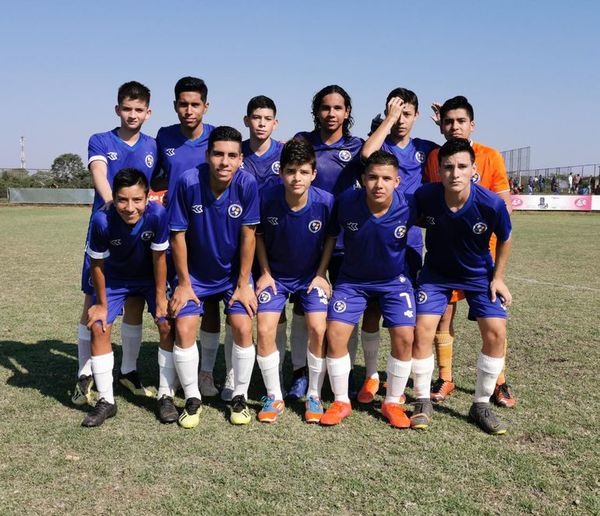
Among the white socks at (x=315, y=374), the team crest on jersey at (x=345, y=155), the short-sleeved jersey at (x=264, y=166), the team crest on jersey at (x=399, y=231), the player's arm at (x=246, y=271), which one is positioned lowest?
the white socks at (x=315, y=374)

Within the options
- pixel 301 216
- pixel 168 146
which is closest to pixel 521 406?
pixel 301 216

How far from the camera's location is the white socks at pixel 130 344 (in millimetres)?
4512

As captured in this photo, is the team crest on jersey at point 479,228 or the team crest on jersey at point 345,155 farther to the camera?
the team crest on jersey at point 345,155

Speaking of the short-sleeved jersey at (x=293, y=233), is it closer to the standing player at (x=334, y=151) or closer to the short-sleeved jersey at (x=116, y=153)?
the standing player at (x=334, y=151)

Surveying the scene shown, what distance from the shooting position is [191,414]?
3881mm

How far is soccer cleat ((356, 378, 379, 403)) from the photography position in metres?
4.32

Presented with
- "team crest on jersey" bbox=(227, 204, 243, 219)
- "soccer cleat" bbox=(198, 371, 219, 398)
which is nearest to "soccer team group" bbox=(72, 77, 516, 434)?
"team crest on jersey" bbox=(227, 204, 243, 219)

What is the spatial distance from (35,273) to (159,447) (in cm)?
735

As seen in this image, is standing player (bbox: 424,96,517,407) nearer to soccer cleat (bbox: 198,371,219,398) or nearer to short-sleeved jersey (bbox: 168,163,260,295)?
short-sleeved jersey (bbox: 168,163,260,295)

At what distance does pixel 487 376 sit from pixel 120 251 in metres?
2.61

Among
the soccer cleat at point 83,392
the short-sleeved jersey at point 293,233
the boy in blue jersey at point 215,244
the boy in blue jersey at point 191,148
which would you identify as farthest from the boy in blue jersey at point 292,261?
the soccer cleat at point 83,392

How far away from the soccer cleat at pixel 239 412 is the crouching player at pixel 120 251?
0.66m

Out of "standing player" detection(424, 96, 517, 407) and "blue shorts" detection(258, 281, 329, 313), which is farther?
"standing player" detection(424, 96, 517, 407)

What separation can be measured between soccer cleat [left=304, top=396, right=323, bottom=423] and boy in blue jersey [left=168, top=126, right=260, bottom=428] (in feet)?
1.29
